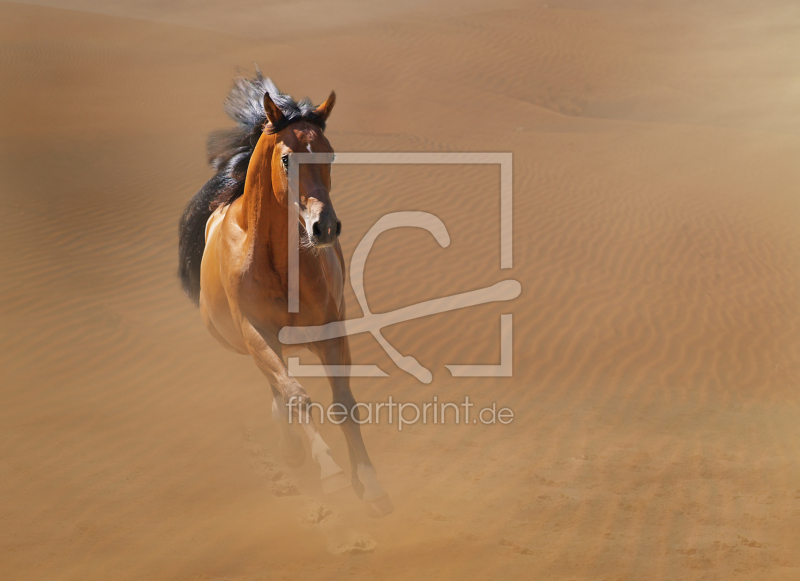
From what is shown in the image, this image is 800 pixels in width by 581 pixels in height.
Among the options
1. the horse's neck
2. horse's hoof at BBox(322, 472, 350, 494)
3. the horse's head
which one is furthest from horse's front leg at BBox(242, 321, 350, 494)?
the horse's head

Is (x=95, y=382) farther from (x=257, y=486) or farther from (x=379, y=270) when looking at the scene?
(x=379, y=270)

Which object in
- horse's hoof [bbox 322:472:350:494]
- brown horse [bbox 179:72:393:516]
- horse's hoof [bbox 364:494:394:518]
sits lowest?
horse's hoof [bbox 364:494:394:518]

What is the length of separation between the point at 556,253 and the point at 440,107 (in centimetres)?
980

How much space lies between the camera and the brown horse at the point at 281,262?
380 centimetres

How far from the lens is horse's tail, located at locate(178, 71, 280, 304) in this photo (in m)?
4.84

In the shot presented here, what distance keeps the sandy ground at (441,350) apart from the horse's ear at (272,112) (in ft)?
7.80

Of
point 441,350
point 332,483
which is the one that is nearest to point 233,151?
point 332,483

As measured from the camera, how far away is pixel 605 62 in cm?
2523

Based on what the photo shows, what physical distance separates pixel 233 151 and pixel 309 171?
172cm

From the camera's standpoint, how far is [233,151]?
5219 millimetres

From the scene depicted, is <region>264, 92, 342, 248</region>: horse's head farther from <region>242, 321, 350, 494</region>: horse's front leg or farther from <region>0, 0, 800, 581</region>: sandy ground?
<region>0, 0, 800, 581</region>: sandy ground

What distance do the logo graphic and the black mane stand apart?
44 centimetres

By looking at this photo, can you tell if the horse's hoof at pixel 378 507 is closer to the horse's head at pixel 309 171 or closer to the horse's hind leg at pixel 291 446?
the horse's hind leg at pixel 291 446

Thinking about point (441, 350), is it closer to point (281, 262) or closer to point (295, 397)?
point (281, 262)
